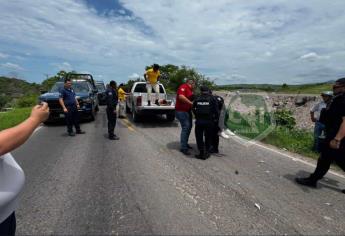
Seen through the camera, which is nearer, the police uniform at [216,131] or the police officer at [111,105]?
the police uniform at [216,131]

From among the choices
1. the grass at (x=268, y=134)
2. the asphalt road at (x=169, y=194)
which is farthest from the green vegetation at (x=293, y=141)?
the asphalt road at (x=169, y=194)

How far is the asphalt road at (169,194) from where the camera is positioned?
12.6 feet

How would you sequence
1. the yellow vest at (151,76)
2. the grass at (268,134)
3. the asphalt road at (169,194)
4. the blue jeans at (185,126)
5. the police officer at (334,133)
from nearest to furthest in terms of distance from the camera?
the asphalt road at (169,194), the police officer at (334,133), the blue jeans at (185,126), the grass at (268,134), the yellow vest at (151,76)

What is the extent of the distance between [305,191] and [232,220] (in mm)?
1980

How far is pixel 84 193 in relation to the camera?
4891 mm

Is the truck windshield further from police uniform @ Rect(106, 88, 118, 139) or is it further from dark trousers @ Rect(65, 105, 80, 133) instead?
police uniform @ Rect(106, 88, 118, 139)

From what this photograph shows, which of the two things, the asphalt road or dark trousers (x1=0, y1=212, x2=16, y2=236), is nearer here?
dark trousers (x1=0, y1=212, x2=16, y2=236)

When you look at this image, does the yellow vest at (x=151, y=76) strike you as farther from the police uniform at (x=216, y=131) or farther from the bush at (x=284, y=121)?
the bush at (x=284, y=121)

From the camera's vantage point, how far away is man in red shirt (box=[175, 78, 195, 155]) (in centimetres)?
799

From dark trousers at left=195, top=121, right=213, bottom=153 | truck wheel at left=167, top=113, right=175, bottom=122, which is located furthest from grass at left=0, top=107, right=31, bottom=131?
dark trousers at left=195, top=121, right=213, bottom=153

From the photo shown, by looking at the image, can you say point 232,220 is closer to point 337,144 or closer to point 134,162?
point 337,144

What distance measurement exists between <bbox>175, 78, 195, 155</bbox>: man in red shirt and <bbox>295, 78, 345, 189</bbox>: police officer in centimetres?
325

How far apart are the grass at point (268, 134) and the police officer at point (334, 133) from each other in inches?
104

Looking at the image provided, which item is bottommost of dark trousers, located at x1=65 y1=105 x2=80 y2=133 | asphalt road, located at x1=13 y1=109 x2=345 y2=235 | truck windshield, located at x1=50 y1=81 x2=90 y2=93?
asphalt road, located at x1=13 y1=109 x2=345 y2=235
